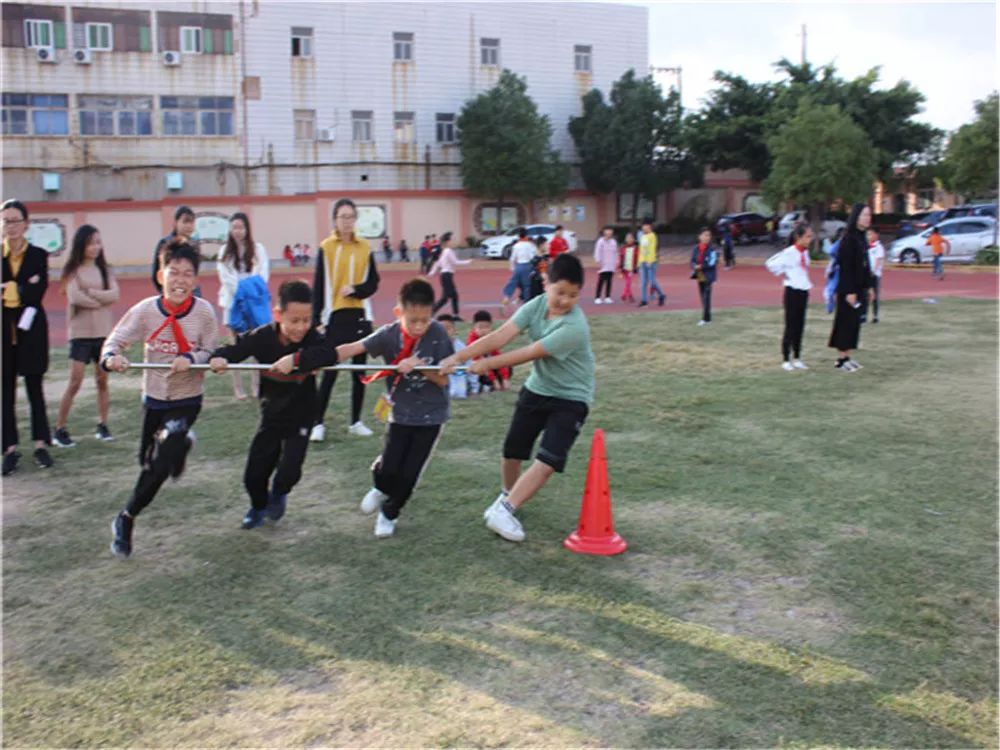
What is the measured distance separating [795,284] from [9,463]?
812 centimetres

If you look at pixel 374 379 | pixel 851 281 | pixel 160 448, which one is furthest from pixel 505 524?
pixel 851 281

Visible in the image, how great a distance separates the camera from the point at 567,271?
519 centimetres

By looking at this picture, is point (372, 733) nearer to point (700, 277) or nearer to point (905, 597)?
point (905, 597)

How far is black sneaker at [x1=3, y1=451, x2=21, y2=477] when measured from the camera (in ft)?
22.1

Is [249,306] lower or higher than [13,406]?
higher

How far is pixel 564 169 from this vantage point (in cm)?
4575

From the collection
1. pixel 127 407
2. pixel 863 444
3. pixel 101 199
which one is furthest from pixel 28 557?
pixel 101 199

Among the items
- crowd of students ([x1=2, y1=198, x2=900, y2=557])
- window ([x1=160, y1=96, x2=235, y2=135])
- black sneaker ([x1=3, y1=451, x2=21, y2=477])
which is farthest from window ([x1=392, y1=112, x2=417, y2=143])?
crowd of students ([x1=2, y1=198, x2=900, y2=557])

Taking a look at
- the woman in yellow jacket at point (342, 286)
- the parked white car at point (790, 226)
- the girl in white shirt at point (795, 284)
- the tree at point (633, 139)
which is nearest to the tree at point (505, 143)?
the tree at point (633, 139)

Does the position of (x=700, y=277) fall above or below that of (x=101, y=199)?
below

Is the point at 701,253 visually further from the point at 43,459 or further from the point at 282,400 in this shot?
the point at 282,400

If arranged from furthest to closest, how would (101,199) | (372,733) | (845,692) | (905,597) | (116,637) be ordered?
(101,199) → (905,597) → (116,637) → (845,692) → (372,733)

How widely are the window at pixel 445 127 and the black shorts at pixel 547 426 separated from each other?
41.9 metres

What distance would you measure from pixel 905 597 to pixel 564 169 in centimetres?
4259
